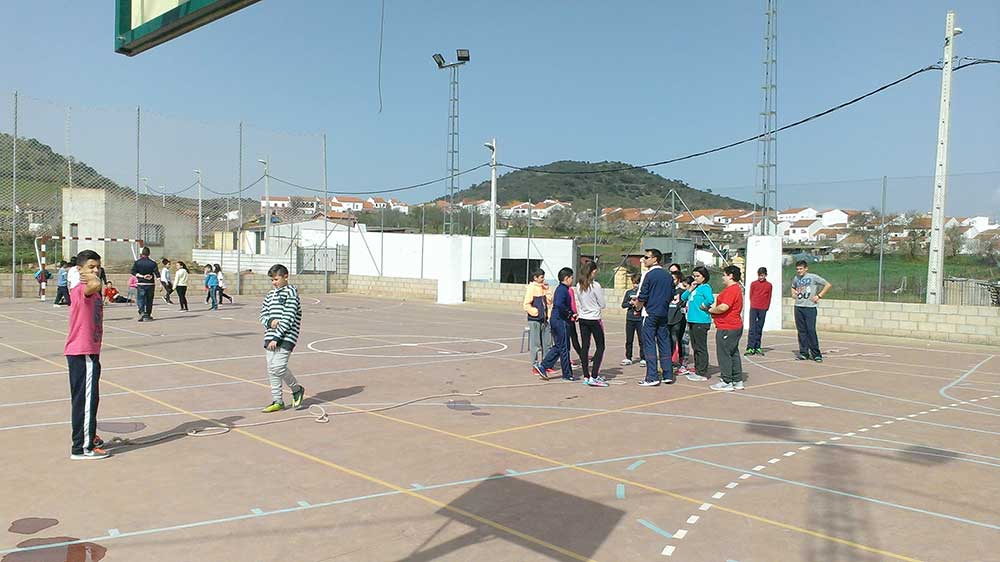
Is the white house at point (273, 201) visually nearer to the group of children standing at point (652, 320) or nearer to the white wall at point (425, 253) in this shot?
the white wall at point (425, 253)

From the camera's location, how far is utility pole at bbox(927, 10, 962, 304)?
18016 mm

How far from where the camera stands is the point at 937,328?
59.0ft

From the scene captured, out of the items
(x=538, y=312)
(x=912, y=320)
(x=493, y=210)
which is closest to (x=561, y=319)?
(x=538, y=312)

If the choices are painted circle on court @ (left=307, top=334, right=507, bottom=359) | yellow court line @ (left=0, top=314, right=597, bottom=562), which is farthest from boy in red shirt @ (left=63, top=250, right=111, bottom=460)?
painted circle on court @ (left=307, top=334, right=507, bottom=359)

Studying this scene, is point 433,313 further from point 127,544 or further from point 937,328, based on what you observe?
point 127,544

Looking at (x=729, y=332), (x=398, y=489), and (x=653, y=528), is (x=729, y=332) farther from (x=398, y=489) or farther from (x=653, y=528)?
(x=398, y=489)

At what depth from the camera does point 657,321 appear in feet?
35.2

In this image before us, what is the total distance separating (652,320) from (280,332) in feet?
17.0

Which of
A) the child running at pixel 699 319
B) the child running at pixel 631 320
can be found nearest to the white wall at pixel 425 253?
the child running at pixel 631 320

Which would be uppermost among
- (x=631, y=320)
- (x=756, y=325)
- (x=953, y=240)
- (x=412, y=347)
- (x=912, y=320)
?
(x=953, y=240)

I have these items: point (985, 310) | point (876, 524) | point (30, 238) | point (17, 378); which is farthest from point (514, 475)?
point (30, 238)

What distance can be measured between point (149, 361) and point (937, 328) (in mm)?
17102

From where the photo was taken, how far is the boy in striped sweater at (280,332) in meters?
8.41

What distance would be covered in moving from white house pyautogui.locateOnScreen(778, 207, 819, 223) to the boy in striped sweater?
16.2m
